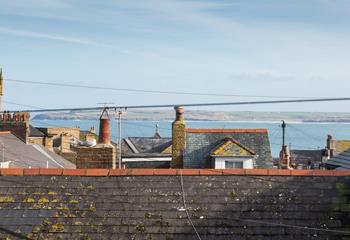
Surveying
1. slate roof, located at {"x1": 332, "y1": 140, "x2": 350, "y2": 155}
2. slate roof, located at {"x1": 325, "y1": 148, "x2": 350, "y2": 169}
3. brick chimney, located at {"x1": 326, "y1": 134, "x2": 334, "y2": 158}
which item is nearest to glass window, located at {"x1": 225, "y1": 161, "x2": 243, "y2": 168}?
slate roof, located at {"x1": 325, "y1": 148, "x2": 350, "y2": 169}

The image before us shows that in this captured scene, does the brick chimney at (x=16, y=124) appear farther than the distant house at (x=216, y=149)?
Yes

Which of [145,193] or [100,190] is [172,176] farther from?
[100,190]

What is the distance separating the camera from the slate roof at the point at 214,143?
31.7 m

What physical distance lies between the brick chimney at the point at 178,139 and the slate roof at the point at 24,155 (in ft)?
25.3

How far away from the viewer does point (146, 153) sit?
49281mm

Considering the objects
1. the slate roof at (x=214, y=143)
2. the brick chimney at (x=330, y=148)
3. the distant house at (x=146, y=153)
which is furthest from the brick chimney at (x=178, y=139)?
the brick chimney at (x=330, y=148)

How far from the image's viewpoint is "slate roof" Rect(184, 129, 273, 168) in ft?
104

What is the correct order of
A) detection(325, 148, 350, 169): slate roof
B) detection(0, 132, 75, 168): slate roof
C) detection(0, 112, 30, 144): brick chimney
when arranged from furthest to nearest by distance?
detection(0, 112, 30, 144): brick chimney → detection(0, 132, 75, 168): slate roof → detection(325, 148, 350, 169): slate roof

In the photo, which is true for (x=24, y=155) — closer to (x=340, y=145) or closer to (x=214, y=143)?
(x=214, y=143)

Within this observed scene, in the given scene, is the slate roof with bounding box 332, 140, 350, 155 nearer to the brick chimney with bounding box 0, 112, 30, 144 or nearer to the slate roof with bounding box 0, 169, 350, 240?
the brick chimney with bounding box 0, 112, 30, 144

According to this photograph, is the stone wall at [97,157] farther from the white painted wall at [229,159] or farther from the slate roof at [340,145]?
the slate roof at [340,145]

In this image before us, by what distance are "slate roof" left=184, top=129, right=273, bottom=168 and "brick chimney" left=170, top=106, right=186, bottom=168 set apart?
329mm

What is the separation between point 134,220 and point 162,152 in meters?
38.6

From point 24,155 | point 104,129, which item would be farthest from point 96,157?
point 24,155
